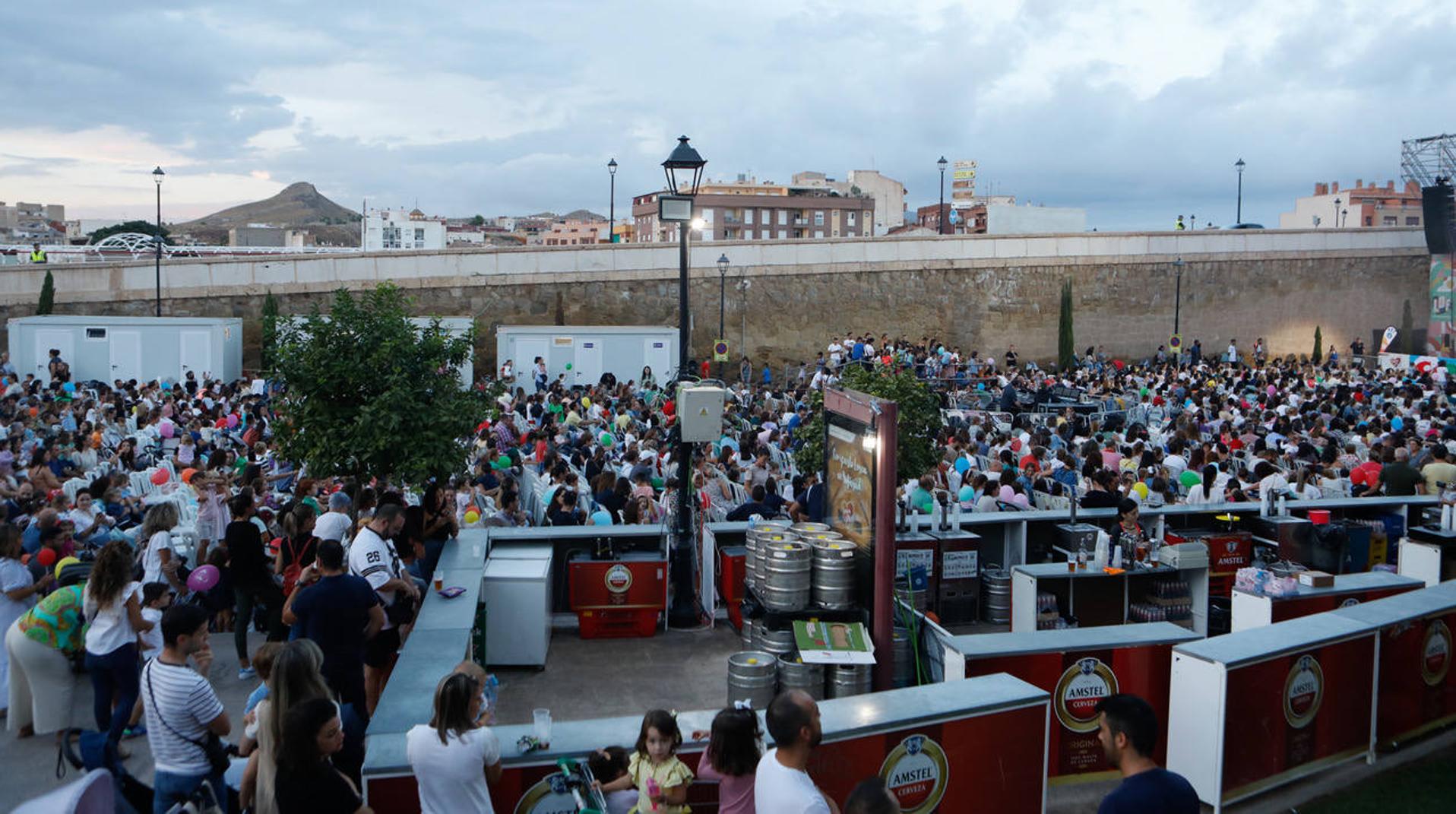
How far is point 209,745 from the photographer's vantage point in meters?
5.03

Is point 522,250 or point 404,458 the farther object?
point 522,250

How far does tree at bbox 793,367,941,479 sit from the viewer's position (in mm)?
12453

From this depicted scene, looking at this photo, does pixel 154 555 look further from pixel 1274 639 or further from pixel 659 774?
pixel 1274 639

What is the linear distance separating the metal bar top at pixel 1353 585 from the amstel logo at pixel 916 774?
3984mm

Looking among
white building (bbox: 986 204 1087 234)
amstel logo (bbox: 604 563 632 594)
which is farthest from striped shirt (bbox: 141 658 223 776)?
white building (bbox: 986 204 1087 234)

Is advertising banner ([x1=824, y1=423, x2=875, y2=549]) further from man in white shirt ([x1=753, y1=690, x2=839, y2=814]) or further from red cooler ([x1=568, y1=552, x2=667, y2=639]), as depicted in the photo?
man in white shirt ([x1=753, y1=690, x2=839, y2=814])

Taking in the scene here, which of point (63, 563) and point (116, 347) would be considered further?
point (116, 347)

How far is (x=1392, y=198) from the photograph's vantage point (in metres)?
86.2

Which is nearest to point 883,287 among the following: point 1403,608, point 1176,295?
point 1176,295

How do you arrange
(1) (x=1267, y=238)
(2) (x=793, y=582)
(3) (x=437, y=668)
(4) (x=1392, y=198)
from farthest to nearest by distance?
(4) (x=1392, y=198), (1) (x=1267, y=238), (2) (x=793, y=582), (3) (x=437, y=668)

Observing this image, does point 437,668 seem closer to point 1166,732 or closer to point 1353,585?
point 1166,732

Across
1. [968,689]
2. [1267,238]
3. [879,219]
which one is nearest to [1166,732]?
[968,689]

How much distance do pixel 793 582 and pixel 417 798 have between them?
343cm

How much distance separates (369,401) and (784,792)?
677cm
